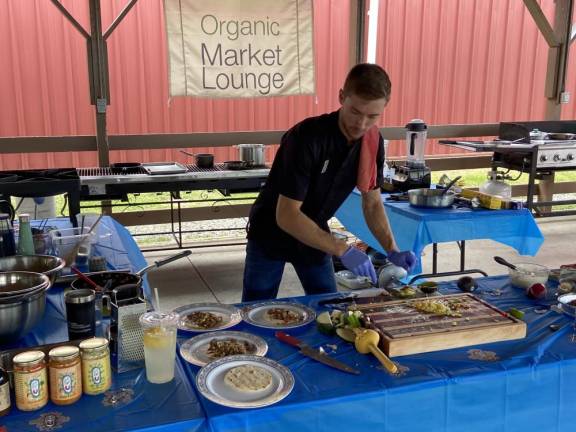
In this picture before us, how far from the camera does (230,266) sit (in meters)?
4.71

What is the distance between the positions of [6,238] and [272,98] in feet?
13.1

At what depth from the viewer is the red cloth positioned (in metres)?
2.04

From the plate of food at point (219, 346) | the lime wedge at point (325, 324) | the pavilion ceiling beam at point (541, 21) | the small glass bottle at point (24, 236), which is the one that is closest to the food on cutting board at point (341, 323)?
the lime wedge at point (325, 324)

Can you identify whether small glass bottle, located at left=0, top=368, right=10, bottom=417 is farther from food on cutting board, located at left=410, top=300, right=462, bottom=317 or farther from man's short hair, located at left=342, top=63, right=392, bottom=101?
man's short hair, located at left=342, top=63, right=392, bottom=101

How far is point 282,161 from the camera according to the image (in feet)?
6.55

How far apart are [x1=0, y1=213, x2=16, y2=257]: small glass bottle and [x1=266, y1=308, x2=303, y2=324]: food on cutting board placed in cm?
110

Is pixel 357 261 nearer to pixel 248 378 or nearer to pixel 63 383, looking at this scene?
pixel 248 378

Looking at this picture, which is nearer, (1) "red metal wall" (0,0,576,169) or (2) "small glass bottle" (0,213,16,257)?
(2) "small glass bottle" (0,213,16,257)

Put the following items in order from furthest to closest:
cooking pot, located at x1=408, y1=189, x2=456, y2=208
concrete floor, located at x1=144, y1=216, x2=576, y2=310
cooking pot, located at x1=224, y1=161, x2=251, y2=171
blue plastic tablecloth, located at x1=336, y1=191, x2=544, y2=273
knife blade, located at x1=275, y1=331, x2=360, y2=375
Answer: cooking pot, located at x1=224, y1=161, x2=251, y2=171
concrete floor, located at x1=144, y1=216, x2=576, y2=310
cooking pot, located at x1=408, y1=189, x2=456, y2=208
blue plastic tablecloth, located at x1=336, y1=191, x2=544, y2=273
knife blade, located at x1=275, y1=331, x2=360, y2=375

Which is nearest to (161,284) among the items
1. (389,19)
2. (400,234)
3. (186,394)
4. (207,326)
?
(400,234)

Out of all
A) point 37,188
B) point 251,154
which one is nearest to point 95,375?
point 37,188

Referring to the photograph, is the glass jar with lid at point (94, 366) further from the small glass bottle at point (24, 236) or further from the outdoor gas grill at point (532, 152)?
the outdoor gas grill at point (532, 152)

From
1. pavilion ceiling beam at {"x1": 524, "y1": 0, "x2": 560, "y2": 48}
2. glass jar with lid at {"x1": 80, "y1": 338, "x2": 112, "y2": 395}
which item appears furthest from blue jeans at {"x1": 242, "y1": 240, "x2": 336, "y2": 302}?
pavilion ceiling beam at {"x1": 524, "y1": 0, "x2": 560, "y2": 48}

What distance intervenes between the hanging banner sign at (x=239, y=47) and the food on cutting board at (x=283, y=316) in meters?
3.30
